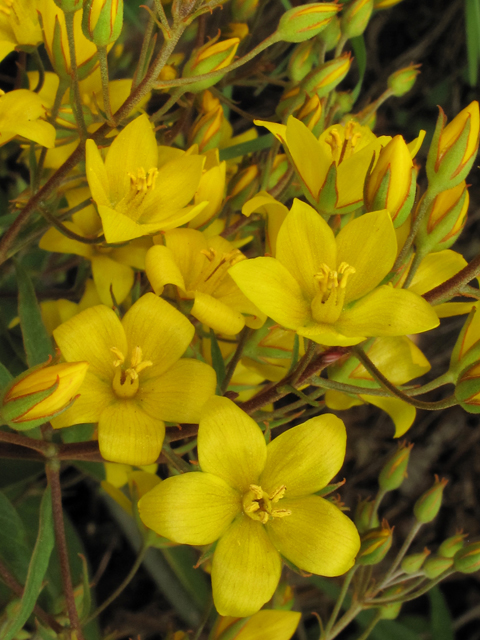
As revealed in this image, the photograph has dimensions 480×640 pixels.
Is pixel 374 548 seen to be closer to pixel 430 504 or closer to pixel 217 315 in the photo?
pixel 430 504

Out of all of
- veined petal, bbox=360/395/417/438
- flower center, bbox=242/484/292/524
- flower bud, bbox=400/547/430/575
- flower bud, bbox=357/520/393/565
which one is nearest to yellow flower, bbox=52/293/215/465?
flower center, bbox=242/484/292/524

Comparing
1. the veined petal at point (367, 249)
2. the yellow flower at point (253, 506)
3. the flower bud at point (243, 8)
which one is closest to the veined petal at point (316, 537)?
the yellow flower at point (253, 506)

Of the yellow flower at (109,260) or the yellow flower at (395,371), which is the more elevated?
the yellow flower at (109,260)

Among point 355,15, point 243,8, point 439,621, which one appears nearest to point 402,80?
point 355,15

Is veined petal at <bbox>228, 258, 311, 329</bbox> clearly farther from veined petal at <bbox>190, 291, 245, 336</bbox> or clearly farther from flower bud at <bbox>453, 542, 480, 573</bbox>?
flower bud at <bbox>453, 542, 480, 573</bbox>

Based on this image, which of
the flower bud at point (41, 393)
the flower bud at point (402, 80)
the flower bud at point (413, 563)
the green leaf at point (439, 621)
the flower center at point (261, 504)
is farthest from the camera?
the green leaf at point (439, 621)

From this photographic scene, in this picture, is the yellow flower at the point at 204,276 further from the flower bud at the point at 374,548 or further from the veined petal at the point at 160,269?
the flower bud at the point at 374,548
